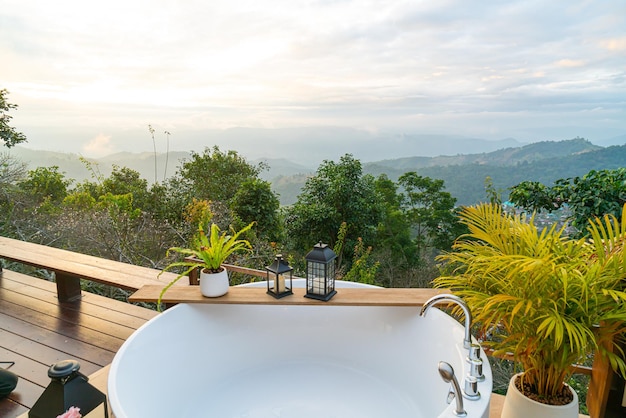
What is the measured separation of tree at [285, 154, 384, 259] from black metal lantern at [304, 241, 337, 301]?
567cm

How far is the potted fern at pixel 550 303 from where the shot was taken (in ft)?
4.14

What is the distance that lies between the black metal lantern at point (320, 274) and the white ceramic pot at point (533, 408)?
1008mm

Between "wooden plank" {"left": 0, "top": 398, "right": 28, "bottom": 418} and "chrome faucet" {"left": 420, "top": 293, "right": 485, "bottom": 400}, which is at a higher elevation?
"chrome faucet" {"left": 420, "top": 293, "right": 485, "bottom": 400}

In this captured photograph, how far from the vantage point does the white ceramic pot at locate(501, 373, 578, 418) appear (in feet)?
4.35

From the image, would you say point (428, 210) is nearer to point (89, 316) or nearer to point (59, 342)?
point (89, 316)

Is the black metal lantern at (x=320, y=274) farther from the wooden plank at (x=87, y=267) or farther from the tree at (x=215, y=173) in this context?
the tree at (x=215, y=173)

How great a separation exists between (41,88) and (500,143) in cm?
980

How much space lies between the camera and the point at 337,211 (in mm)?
8023

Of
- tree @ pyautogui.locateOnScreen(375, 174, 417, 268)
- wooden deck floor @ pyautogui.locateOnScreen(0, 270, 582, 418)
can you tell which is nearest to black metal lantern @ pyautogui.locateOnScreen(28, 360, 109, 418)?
wooden deck floor @ pyautogui.locateOnScreen(0, 270, 582, 418)

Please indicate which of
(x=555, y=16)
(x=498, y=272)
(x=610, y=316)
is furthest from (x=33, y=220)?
(x=555, y=16)

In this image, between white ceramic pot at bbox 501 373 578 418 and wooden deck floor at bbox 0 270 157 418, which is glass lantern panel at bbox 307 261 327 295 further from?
wooden deck floor at bbox 0 270 157 418

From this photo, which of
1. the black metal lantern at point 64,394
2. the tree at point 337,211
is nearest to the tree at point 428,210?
the tree at point 337,211

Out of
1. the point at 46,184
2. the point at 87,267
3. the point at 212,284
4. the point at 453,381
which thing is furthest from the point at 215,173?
the point at 453,381

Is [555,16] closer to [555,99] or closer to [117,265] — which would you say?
[555,99]
